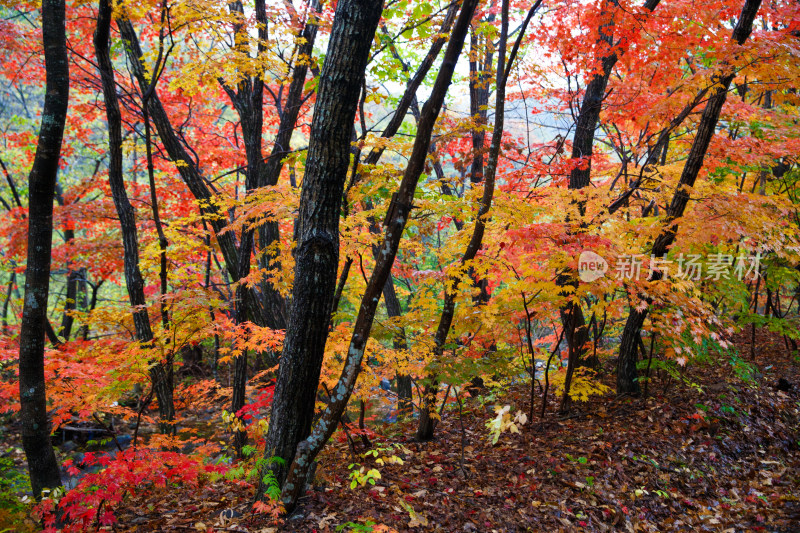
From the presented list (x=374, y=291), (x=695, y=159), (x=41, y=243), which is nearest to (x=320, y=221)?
(x=374, y=291)

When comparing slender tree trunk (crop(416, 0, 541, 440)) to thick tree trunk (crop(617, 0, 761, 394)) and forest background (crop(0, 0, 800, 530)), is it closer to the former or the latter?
forest background (crop(0, 0, 800, 530))

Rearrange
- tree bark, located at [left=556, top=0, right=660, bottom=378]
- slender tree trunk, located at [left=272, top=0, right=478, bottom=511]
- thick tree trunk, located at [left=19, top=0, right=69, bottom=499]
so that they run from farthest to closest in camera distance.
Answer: tree bark, located at [left=556, top=0, right=660, bottom=378] → thick tree trunk, located at [left=19, top=0, right=69, bottom=499] → slender tree trunk, located at [left=272, top=0, right=478, bottom=511]

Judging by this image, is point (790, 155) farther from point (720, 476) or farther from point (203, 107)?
point (203, 107)

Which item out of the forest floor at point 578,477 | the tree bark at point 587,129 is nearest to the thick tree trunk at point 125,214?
the forest floor at point 578,477

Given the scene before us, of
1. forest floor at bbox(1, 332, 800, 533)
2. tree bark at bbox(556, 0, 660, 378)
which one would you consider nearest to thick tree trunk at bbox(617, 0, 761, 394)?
tree bark at bbox(556, 0, 660, 378)

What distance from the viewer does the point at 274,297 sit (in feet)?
24.3

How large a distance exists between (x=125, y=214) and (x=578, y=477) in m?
6.92

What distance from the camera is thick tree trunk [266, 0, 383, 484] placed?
3.00m

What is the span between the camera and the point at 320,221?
310 cm

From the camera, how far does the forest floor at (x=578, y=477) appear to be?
3541mm

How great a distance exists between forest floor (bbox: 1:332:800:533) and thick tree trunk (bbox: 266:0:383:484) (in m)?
0.81

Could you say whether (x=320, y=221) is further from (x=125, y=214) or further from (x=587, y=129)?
(x=587, y=129)

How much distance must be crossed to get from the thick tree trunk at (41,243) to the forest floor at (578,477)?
1.14 m

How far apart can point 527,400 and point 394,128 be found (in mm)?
4721
